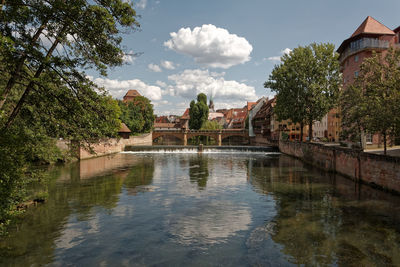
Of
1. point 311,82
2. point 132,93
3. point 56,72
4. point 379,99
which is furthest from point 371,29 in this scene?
point 132,93

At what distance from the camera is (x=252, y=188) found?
22.7m

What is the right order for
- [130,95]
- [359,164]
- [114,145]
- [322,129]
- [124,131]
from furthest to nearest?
1. [130,95]
2. [322,129]
3. [124,131]
4. [114,145]
5. [359,164]

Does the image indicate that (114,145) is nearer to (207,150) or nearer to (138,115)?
(207,150)

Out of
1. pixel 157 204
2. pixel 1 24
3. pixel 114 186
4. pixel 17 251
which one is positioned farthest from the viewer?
pixel 114 186

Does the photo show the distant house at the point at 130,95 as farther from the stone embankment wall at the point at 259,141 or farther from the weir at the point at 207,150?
the weir at the point at 207,150

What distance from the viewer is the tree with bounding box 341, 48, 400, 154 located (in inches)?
744

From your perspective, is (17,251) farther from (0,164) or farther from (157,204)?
(157,204)

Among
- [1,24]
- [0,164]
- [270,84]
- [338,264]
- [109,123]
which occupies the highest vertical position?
[270,84]

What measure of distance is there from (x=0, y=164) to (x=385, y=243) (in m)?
13.7

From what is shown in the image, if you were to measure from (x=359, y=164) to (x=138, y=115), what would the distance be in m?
62.5

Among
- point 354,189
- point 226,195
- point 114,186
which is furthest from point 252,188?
point 114,186

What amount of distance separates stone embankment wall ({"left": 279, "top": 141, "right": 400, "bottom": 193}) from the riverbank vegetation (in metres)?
17.6

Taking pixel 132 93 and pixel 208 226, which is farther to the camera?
pixel 132 93

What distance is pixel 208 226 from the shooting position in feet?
44.7
